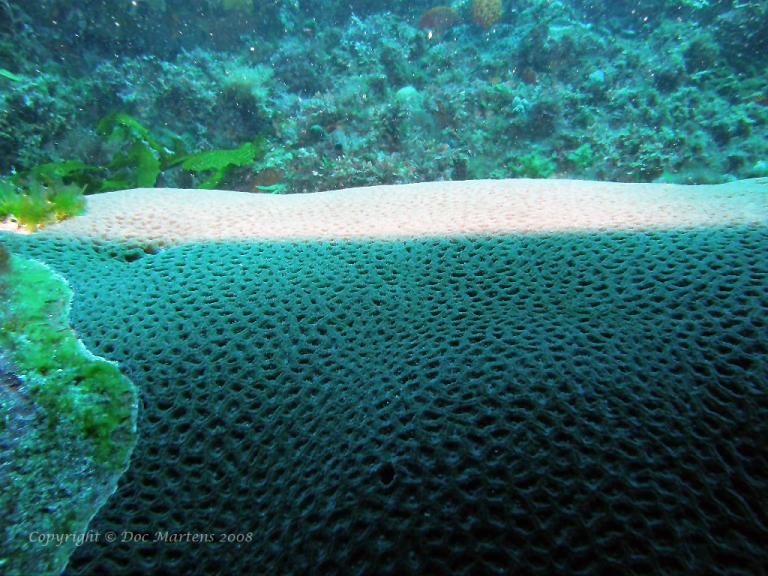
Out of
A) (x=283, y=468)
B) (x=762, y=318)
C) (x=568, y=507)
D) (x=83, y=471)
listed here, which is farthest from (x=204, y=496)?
(x=762, y=318)

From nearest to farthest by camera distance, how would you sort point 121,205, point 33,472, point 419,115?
1. point 33,472
2. point 121,205
3. point 419,115

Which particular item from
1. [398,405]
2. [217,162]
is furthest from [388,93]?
[398,405]

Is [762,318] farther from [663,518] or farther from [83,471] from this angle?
[83,471]

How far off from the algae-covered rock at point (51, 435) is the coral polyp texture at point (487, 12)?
9.67m

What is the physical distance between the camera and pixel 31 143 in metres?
4.41

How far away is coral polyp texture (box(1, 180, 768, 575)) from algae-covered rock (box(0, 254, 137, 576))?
0.19ft

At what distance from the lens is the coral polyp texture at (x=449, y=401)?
0.88m

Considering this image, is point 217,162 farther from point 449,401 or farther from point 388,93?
point 449,401

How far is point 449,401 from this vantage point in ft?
3.75

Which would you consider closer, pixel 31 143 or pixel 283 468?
pixel 283 468

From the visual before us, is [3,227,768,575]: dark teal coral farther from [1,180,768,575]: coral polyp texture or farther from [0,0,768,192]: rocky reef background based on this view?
[0,0,768,192]: rocky reef background

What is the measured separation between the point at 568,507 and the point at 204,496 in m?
0.98

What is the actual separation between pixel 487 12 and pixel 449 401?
9.76 meters

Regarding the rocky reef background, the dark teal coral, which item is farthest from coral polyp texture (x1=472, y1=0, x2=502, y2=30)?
the dark teal coral
